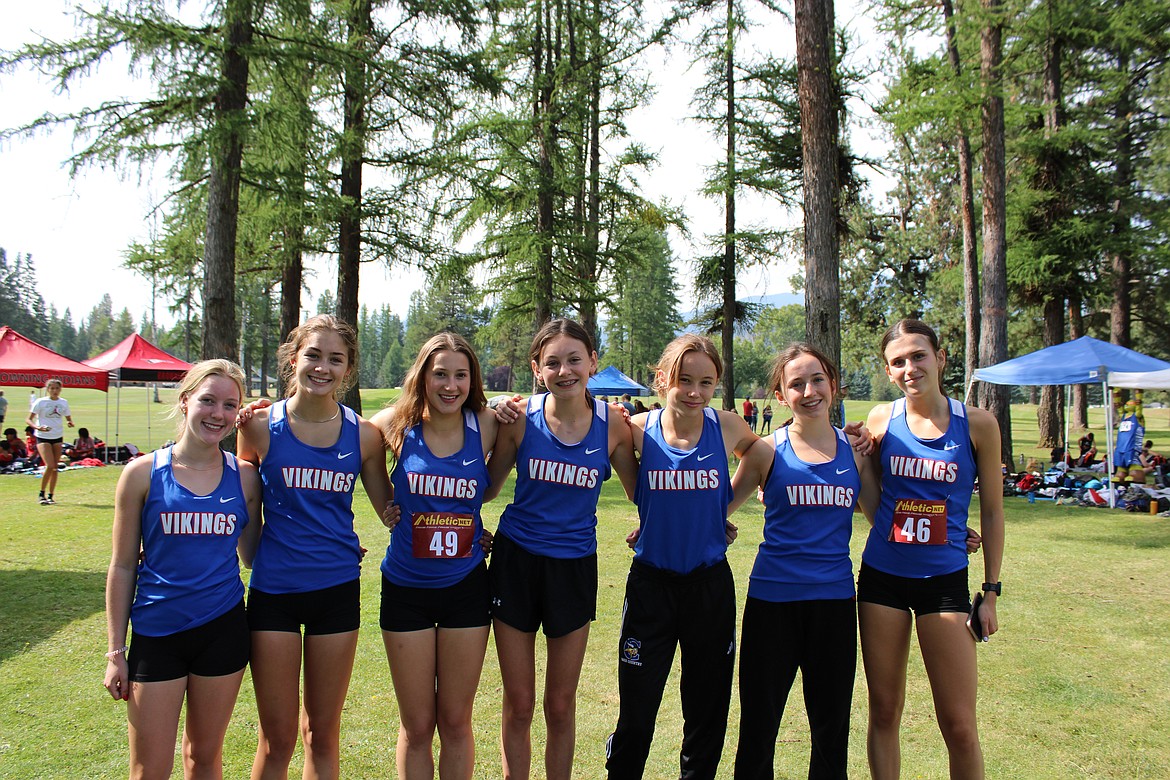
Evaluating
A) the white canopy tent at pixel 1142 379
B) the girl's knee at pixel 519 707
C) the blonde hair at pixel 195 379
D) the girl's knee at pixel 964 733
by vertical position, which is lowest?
the girl's knee at pixel 964 733

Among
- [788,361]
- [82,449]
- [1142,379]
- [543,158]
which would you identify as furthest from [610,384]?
[788,361]

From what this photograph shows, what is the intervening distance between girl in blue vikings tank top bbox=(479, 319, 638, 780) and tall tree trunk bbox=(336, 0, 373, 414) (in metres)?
8.68

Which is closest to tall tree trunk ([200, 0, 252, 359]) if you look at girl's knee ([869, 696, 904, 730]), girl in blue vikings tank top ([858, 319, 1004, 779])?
girl in blue vikings tank top ([858, 319, 1004, 779])

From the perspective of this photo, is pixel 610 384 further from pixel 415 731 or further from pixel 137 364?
pixel 415 731

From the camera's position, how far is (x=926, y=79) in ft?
48.1

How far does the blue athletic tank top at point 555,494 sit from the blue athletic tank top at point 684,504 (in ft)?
0.72

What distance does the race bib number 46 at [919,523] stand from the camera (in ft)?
9.62

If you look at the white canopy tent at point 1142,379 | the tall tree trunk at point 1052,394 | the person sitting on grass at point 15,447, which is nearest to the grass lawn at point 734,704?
the white canopy tent at point 1142,379

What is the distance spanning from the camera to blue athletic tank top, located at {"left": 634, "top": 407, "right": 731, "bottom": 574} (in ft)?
9.56

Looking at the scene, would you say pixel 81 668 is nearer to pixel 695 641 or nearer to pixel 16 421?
pixel 695 641

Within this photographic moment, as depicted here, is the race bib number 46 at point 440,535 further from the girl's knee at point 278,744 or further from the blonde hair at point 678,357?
the blonde hair at point 678,357

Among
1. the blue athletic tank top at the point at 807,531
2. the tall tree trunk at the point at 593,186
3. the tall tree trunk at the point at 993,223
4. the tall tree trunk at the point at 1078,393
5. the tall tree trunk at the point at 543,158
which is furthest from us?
the tall tree trunk at the point at 1078,393

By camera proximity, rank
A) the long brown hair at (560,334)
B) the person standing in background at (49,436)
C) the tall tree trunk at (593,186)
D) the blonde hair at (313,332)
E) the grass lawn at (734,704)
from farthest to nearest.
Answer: the tall tree trunk at (593,186), the person standing in background at (49,436), the grass lawn at (734,704), the long brown hair at (560,334), the blonde hair at (313,332)

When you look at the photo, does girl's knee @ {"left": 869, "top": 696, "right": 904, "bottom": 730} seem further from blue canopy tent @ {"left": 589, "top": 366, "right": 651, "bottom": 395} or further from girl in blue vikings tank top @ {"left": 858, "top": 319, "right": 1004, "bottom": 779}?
blue canopy tent @ {"left": 589, "top": 366, "right": 651, "bottom": 395}
